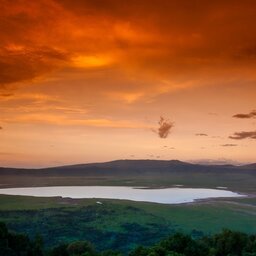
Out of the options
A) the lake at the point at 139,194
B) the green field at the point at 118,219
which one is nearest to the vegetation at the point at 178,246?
the green field at the point at 118,219

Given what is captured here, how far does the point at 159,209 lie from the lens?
109m

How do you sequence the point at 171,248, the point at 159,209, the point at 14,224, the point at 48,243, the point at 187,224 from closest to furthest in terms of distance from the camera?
1. the point at 171,248
2. the point at 48,243
3. the point at 14,224
4. the point at 187,224
5. the point at 159,209

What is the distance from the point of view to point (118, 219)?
3684 inches

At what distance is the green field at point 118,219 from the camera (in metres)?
76.4

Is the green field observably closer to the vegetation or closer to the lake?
the lake

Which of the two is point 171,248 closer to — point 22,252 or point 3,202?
point 22,252

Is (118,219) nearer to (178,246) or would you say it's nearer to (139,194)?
(139,194)

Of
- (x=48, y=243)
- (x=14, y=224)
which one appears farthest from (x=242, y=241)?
(x=14, y=224)

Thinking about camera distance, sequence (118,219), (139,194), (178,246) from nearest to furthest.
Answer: (178,246) → (118,219) → (139,194)

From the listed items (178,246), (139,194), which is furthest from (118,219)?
(178,246)

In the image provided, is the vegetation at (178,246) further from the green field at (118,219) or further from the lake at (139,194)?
the lake at (139,194)

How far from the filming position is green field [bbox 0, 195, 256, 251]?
251ft

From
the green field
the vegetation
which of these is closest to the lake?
the green field

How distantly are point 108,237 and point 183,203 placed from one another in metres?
50.3
